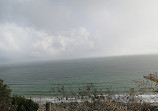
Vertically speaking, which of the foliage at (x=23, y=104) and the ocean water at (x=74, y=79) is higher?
the foliage at (x=23, y=104)

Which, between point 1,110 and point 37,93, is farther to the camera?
point 37,93

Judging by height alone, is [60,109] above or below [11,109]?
below

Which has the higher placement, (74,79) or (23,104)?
(23,104)

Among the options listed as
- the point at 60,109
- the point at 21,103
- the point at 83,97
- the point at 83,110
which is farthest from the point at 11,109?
the point at 60,109

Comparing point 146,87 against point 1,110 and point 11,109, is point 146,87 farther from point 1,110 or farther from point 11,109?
point 11,109

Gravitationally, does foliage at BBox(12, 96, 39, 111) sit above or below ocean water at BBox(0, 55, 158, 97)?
above

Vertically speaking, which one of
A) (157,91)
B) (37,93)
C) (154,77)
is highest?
(154,77)

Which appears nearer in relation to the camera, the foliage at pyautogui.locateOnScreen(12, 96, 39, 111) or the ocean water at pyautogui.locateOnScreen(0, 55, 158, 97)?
the foliage at pyautogui.locateOnScreen(12, 96, 39, 111)

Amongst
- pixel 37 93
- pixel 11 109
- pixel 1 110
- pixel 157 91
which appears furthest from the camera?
pixel 37 93

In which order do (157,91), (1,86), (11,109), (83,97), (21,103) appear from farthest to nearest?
(83,97), (21,103), (1,86), (11,109), (157,91)

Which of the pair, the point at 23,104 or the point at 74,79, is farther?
the point at 74,79

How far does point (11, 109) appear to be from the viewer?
10.8m

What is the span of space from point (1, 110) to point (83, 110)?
859 cm

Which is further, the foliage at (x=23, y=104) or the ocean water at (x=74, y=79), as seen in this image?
the ocean water at (x=74, y=79)
